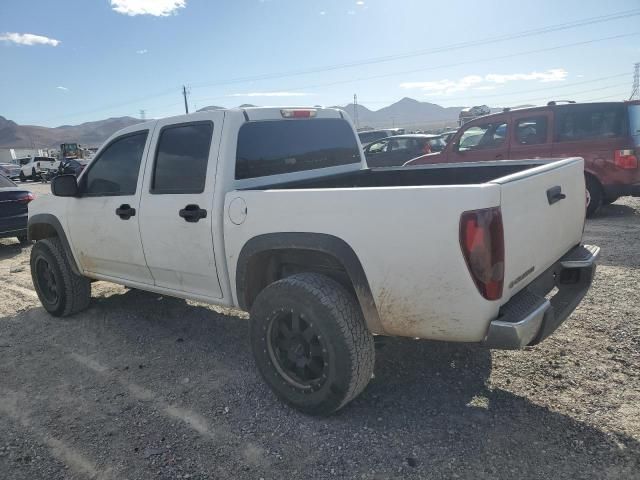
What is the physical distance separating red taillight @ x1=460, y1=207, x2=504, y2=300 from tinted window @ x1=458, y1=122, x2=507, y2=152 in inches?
276

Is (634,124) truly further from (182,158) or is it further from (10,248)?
(10,248)

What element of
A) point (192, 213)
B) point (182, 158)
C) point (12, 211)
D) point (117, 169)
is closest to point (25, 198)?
point (12, 211)

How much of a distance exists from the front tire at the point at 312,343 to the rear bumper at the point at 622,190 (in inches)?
264

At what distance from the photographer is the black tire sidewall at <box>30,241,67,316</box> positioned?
4.70 meters

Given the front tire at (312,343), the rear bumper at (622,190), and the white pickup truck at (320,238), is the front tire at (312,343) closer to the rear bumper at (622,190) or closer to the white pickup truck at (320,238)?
the white pickup truck at (320,238)

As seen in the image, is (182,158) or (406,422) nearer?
(406,422)

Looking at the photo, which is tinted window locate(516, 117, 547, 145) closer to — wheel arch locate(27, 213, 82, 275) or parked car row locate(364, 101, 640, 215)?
parked car row locate(364, 101, 640, 215)

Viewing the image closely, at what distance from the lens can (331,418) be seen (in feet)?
9.12

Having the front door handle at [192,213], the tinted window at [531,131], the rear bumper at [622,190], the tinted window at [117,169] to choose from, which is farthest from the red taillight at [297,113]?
the rear bumper at [622,190]

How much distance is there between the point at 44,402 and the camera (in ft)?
10.5

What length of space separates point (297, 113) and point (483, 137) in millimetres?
6082

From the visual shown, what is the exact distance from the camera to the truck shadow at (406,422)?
7.59ft

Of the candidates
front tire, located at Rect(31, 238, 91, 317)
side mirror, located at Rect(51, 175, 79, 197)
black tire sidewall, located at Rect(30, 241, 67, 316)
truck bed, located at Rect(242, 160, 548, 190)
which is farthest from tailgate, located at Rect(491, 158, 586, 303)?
black tire sidewall, located at Rect(30, 241, 67, 316)

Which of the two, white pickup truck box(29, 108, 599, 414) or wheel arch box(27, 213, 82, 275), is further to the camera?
wheel arch box(27, 213, 82, 275)
